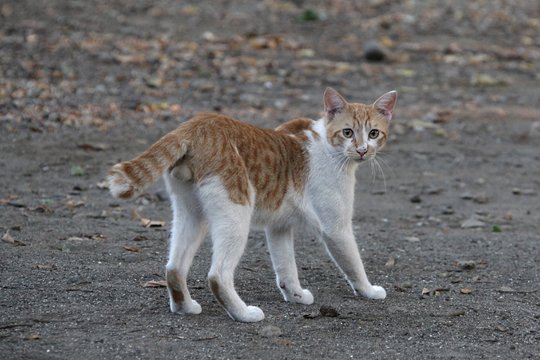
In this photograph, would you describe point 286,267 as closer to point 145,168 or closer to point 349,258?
point 349,258

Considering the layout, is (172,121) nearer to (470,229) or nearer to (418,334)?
(470,229)

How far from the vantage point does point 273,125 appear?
1015cm

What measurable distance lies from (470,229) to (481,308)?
7.43 ft

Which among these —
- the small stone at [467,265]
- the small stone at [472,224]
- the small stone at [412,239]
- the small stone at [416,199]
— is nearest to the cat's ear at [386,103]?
the small stone at [467,265]

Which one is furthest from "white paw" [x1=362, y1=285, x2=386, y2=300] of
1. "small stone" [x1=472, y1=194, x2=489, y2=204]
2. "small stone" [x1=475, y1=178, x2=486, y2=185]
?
"small stone" [x1=475, y1=178, x2=486, y2=185]

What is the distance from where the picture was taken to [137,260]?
6.09 meters

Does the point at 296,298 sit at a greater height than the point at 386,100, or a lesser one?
lesser

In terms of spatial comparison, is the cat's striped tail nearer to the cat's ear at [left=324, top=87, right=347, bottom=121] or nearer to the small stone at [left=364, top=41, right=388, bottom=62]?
the cat's ear at [left=324, top=87, right=347, bottom=121]

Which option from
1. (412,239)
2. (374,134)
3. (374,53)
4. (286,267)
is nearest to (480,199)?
(412,239)

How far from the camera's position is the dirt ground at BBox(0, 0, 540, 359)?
488 cm

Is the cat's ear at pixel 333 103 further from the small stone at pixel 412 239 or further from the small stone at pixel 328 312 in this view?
the small stone at pixel 412 239

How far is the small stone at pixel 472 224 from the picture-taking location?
7738mm

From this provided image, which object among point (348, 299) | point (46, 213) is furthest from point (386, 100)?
point (46, 213)

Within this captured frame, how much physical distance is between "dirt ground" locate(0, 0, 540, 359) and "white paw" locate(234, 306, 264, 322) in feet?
0.23
